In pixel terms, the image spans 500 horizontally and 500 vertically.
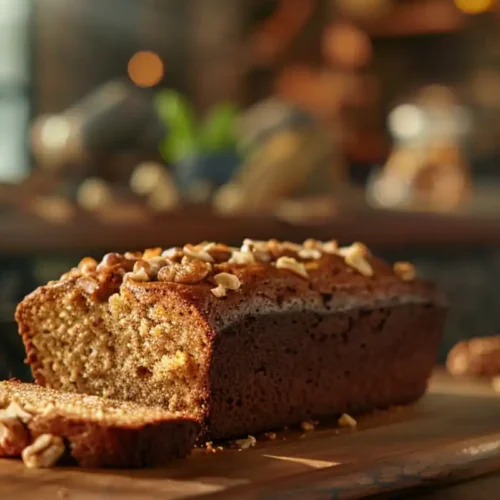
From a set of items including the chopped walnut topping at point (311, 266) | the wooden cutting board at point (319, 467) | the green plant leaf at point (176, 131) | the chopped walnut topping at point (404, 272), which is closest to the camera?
the wooden cutting board at point (319, 467)

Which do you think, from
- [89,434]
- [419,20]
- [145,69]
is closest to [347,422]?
[89,434]

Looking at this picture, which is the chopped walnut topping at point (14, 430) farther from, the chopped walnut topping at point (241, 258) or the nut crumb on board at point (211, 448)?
the chopped walnut topping at point (241, 258)

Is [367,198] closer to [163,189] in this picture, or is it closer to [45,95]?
[163,189]

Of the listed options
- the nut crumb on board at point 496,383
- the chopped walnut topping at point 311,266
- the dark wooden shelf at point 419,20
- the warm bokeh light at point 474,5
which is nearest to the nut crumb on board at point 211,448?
the chopped walnut topping at point 311,266

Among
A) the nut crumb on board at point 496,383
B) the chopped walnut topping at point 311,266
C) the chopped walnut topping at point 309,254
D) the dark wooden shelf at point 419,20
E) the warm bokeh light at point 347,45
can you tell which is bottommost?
the nut crumb on board at point 496,383

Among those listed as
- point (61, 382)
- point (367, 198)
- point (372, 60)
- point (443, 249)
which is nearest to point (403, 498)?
point (61, 382)

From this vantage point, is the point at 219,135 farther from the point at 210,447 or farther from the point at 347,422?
the point at 210,447
